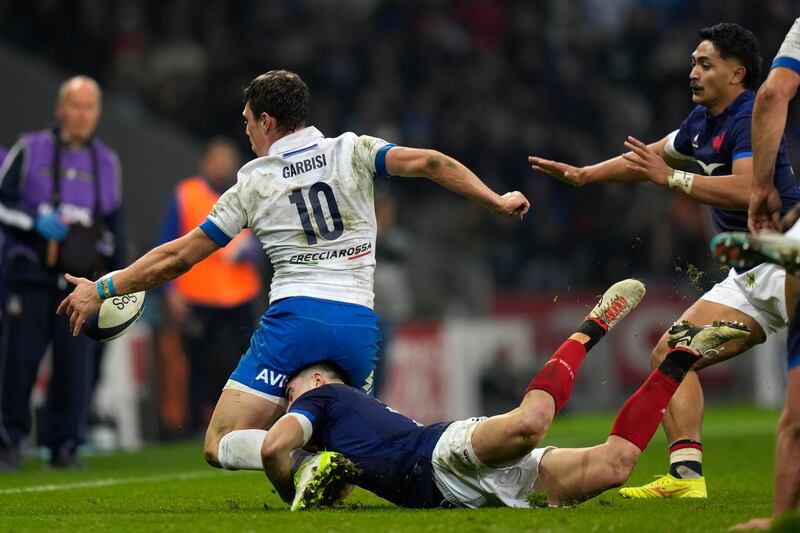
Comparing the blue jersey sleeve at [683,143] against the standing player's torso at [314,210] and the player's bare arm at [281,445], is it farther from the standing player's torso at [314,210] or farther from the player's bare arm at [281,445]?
the player's bare arm at [281,445]

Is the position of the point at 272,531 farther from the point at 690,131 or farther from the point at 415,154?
the point at 690,131

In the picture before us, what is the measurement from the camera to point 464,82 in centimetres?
1938

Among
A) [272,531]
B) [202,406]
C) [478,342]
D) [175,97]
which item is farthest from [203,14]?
[272,531]

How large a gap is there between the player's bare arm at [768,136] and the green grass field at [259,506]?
131cm

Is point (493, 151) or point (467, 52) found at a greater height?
point (467, 52)

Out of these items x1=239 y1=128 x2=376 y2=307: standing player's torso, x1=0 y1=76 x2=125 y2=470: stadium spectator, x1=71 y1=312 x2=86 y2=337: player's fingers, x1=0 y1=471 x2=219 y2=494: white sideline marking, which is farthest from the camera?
x1=0 y1=76 x2=125 y2=470: stadium spectator

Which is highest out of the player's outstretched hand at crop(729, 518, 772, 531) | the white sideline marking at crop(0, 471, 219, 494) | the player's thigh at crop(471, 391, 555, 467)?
the player's thigh at crop(471, 391, 555, 467)

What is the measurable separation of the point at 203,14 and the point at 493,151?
16.3 feet

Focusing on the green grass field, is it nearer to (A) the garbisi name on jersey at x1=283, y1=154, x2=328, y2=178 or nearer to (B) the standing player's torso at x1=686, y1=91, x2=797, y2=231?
(B) the standing player's torso at x1=686, y1=91, x2=797, y2=231

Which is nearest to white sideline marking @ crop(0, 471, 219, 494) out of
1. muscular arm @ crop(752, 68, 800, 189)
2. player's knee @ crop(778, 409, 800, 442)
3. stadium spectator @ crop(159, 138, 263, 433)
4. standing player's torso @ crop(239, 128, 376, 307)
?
standing player's torso @ crop(239, 128, 376, 307)

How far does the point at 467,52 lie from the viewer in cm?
1986

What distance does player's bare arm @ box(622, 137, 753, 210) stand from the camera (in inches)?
246

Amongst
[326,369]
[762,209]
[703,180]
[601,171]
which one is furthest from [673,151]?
[326,369]

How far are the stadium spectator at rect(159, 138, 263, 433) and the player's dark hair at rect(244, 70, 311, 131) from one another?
5.41m
